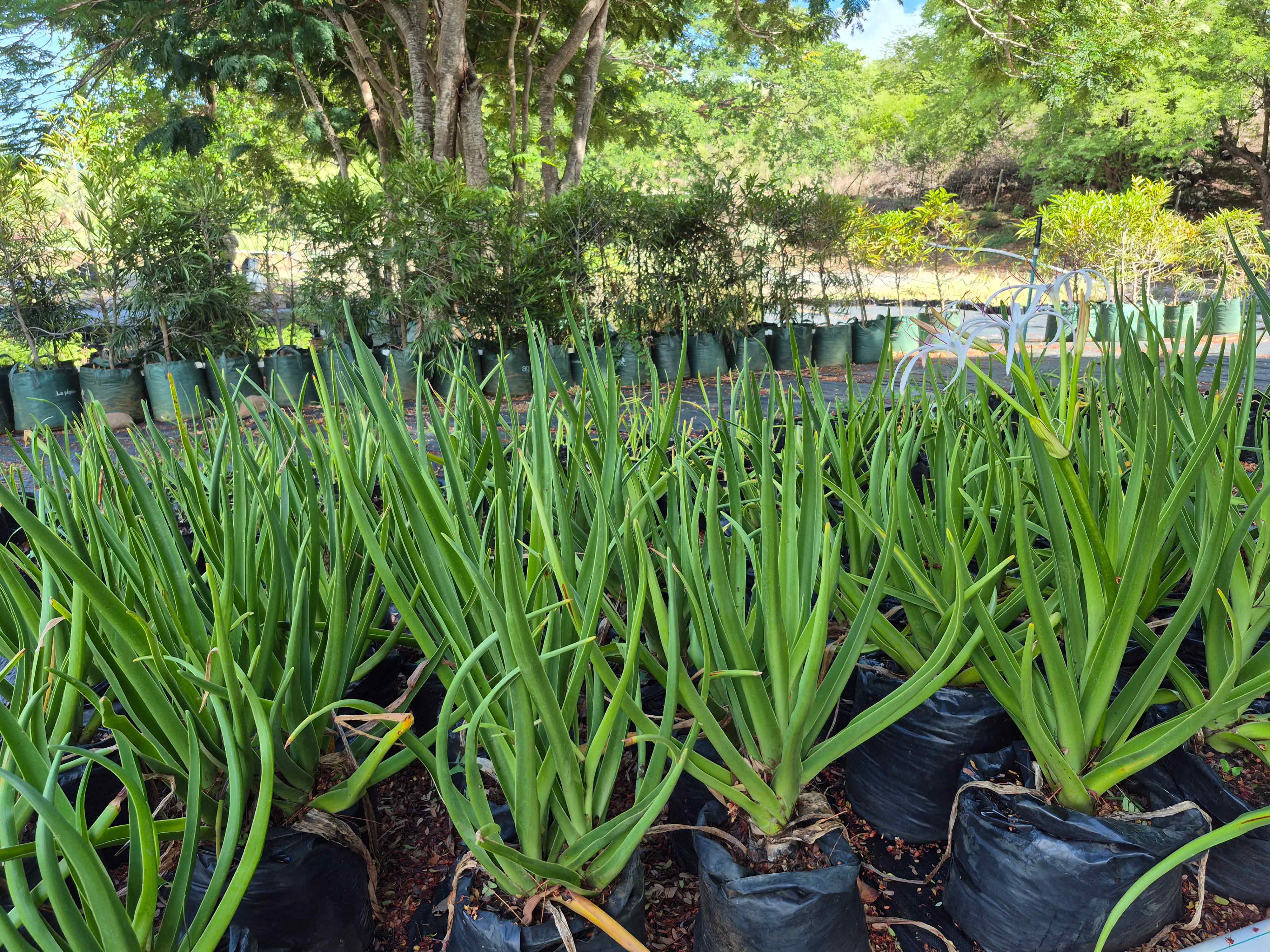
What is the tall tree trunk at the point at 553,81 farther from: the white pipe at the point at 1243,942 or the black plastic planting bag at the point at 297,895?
the white pipe at the point at 1243,942

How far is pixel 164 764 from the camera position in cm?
73

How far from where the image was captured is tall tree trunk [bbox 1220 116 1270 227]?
55.5 ft

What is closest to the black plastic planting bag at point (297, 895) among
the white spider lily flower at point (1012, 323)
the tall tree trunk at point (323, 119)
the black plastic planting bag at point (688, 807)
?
the black plastic planting bag at point (688, 807)

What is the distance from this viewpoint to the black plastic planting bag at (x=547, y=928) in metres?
0.66

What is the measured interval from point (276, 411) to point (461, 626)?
53 cm

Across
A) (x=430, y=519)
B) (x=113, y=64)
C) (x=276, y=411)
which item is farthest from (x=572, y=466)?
(x=113, y=64)

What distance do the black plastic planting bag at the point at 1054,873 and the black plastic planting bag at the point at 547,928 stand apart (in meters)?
0.37

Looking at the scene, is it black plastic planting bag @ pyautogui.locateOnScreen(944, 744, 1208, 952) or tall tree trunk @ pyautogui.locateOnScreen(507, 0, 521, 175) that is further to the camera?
tall tree trunk @ pyautogui.locateOnScreen(507, 0, 521, 175)

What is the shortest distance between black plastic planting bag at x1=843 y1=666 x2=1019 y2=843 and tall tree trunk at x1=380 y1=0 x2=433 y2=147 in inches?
292

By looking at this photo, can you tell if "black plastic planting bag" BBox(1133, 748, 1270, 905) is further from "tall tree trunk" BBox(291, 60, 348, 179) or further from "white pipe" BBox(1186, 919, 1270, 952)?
"tall tree trunk" BBox(291, 60, 348, 179)

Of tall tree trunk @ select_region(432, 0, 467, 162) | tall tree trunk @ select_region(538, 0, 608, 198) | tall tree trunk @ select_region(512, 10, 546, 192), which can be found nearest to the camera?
tall tree trunk @ select_region(432, 0, 467, 162)

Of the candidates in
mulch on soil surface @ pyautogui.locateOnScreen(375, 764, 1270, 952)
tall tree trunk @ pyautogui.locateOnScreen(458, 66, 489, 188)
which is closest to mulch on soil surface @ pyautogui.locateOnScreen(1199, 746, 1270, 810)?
mulch on soil surface @ pyautogui.locateOnScreen(375, 764, 1270, 952)

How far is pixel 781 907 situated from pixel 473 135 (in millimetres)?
7714

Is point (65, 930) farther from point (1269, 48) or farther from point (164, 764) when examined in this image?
point (1269, 48)
